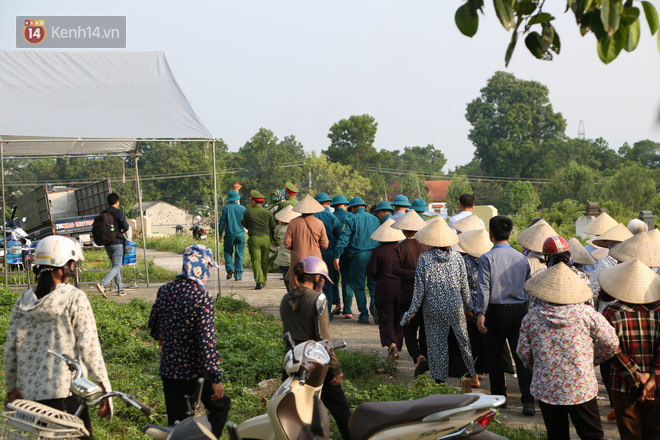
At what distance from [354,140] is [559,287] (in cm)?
6541

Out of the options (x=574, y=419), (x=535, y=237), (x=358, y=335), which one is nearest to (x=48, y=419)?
(x=574, y=419)

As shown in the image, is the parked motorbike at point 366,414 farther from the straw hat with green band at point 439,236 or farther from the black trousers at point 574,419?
the straw hat with green band at point 439,236

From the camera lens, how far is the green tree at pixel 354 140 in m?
68.4

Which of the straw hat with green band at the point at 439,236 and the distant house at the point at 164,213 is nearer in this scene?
the straw hat with green band at the point at 439,236

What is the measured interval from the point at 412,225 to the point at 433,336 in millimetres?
1453

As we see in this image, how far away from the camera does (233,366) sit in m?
7.26

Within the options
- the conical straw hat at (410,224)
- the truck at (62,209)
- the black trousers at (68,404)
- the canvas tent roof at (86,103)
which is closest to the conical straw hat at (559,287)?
the black trousers at (68,404)

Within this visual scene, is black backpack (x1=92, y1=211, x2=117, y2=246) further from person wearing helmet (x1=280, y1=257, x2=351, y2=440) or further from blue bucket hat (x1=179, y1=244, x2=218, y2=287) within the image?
blue bucket hat (x1=179, y1=244, x2=218, y2=287)

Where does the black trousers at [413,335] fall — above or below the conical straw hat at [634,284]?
below

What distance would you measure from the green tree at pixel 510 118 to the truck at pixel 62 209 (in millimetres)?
73677

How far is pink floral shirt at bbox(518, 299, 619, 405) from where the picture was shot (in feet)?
14.0

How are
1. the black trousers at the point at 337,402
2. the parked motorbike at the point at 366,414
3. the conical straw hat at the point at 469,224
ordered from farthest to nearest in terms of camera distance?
the conical straw hat at the point at 469,224
the black trousers at the point at 337,402
the parked motorbike at the point at 366,414

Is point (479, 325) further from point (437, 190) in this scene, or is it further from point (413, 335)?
point (437, 190)

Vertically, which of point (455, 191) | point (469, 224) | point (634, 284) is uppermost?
point (455, 191)
